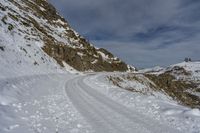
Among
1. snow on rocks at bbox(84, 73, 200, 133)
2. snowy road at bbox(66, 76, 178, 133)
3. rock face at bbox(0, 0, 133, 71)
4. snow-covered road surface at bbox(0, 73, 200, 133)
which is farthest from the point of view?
rock face at bbox(0, 0, 133, 71)

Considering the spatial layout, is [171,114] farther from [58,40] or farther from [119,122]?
[58,40]

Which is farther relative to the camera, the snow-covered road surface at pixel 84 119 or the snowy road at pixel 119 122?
the snowy road at pixel 119 122

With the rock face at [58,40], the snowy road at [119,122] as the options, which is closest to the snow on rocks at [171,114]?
the snowy road at [119,122]

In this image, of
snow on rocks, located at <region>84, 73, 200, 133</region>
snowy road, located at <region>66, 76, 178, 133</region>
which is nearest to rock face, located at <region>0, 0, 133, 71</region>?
snow on rocks, located at <region>84, 73, 200, 133</region>

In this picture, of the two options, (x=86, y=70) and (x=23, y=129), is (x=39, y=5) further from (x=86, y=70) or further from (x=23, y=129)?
(x=23, y=129)

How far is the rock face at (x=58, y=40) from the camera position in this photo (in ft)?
245

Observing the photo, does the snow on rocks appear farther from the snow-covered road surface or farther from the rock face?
the rock face

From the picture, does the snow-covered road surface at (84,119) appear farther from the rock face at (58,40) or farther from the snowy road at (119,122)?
the rock face at (58,40)

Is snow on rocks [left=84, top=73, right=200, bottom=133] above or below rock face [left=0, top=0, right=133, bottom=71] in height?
below

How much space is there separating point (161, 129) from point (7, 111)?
645 centimetres

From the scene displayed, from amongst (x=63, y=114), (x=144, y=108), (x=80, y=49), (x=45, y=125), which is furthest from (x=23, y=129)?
(x=80, y=49)

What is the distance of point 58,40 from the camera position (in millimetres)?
89625

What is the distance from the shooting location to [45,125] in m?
10.3

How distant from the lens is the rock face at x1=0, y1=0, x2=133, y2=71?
245 ft
